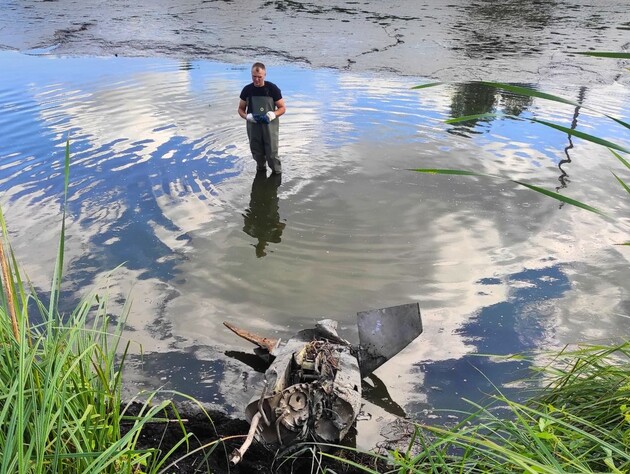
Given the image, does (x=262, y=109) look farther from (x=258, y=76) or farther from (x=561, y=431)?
(x=561, y=431)

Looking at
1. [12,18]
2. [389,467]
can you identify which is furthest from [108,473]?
[12,18]

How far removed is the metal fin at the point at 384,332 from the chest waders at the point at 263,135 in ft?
14.0

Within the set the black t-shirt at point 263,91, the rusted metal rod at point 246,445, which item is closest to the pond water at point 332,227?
the rusted metal rod at point 246,445

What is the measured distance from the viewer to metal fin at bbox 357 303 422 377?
4508 mm

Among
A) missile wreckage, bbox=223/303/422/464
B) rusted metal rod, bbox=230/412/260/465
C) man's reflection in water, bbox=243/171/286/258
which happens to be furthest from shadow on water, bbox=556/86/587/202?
rusted metal rod, bbox=230/412/260/465

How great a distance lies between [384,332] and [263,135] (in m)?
4.45

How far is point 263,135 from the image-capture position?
8125mm

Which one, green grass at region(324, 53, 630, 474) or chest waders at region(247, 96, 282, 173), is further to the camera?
chest waders at region(247, 96, 282, 173)

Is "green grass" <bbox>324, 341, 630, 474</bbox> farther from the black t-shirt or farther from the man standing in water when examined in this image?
the black t-shirt

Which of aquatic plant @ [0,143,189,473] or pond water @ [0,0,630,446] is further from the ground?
aquatic plant @ [0,143,189,473]

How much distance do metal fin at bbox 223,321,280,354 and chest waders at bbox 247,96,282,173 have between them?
382cm

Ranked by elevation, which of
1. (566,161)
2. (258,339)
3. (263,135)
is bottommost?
(258,339)

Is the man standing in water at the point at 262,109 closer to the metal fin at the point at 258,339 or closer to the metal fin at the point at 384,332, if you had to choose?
the metal fin at the point at 258,339

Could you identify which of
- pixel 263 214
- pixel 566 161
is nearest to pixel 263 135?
pixel 263 214
